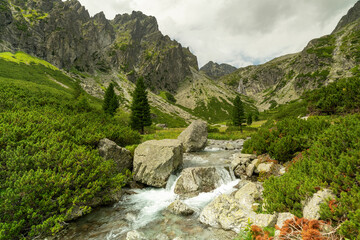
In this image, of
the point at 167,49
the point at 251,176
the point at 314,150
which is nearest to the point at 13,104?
the point at 251,176

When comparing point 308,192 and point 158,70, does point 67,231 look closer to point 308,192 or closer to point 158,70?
point 308,192

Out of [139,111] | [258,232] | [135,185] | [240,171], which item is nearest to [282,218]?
[258,232]

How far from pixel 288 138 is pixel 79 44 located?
17346 centimetres

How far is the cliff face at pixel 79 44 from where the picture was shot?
98.3 meters

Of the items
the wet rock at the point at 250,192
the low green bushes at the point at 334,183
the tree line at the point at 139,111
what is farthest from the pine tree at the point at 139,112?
the low green bushes at the point at 334,183

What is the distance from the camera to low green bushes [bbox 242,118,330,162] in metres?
12.5

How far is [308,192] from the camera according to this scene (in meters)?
6.24

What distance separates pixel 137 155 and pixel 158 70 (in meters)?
175

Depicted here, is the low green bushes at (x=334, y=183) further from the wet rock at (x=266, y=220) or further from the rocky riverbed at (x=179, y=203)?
the wet rock at (x=266, y=220)

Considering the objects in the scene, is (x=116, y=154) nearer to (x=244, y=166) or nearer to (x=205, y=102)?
(x=244, y=166)

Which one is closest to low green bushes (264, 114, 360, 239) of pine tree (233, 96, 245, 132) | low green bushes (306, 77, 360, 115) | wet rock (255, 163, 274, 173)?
wet rock (255, 163, 274, 173)

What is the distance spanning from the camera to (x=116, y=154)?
13.2 metres

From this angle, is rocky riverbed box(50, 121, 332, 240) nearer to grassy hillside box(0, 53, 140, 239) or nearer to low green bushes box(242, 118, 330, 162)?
low green bushes box(242, 118, 330, 162)

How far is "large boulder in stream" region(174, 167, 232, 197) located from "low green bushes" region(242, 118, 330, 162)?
4.92 m
